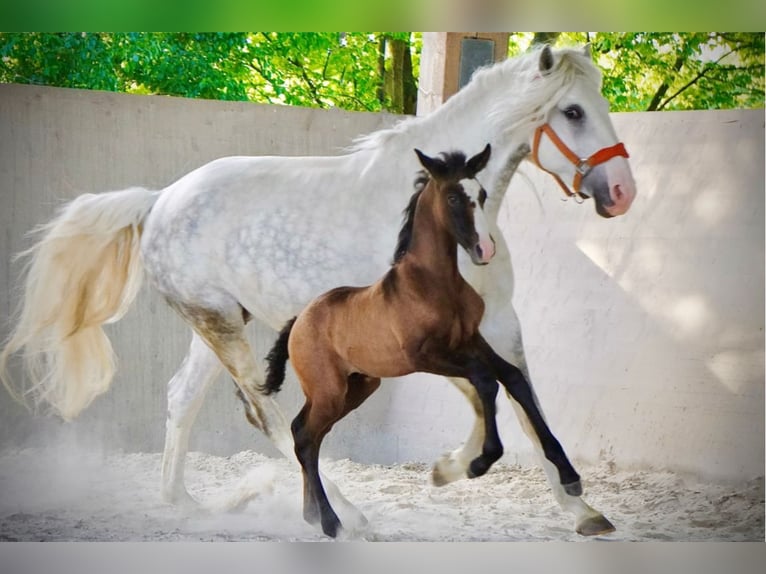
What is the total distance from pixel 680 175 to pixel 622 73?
545 millimetres

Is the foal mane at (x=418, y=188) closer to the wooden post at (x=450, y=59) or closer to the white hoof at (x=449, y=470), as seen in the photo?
the wooden post at (x=450, y=59)

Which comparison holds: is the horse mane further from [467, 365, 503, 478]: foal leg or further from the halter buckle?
[467, 365, 503, 478]: foal leg

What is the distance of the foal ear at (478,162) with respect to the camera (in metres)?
4.44

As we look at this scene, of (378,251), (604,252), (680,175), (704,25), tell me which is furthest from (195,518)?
(704,25)

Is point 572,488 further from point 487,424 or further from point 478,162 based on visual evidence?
point 478,162

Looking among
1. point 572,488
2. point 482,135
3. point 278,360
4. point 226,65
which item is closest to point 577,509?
point 572,488

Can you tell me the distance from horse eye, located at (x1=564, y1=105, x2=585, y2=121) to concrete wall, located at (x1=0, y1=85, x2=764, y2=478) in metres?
0.26

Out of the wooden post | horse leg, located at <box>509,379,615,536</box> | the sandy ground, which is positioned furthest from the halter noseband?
the sandy ground

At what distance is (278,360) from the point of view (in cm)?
453

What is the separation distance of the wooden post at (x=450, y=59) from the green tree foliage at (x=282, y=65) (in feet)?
0.28

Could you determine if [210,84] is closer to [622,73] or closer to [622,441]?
[622,73]

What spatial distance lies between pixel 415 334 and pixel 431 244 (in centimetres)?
37

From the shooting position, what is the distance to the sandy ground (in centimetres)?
455

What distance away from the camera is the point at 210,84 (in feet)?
16.2
